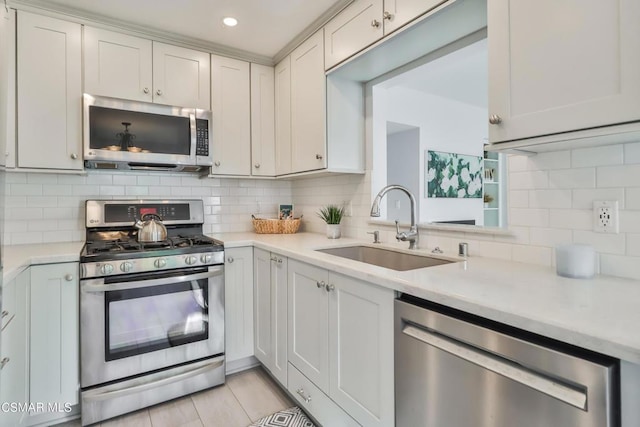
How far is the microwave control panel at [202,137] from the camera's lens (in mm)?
2516

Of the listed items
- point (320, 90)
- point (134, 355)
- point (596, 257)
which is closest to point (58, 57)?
point (320, 90)

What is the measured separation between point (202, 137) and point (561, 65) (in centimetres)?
219

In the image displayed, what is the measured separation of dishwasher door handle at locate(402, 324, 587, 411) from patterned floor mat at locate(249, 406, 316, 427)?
1.08 metres

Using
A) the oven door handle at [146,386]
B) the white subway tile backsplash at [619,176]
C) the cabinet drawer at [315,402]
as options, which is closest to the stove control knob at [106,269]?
the oven door handle at [146,386]

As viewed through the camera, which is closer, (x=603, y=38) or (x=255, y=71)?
(x=603, y=38)

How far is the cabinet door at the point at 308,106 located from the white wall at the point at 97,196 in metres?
0.69

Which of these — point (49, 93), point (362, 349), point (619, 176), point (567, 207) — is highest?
point (49, 93)

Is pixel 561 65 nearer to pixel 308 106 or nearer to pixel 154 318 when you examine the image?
pixel 308 106

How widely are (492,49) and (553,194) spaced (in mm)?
639

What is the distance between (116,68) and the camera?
2.28 meters

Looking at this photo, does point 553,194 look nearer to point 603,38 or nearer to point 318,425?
point 603,38

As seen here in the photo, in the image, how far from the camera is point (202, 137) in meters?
2.53

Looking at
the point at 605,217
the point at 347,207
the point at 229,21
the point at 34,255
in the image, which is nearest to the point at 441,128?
the point at 347,207

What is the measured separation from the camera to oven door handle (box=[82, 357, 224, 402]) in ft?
6.18
